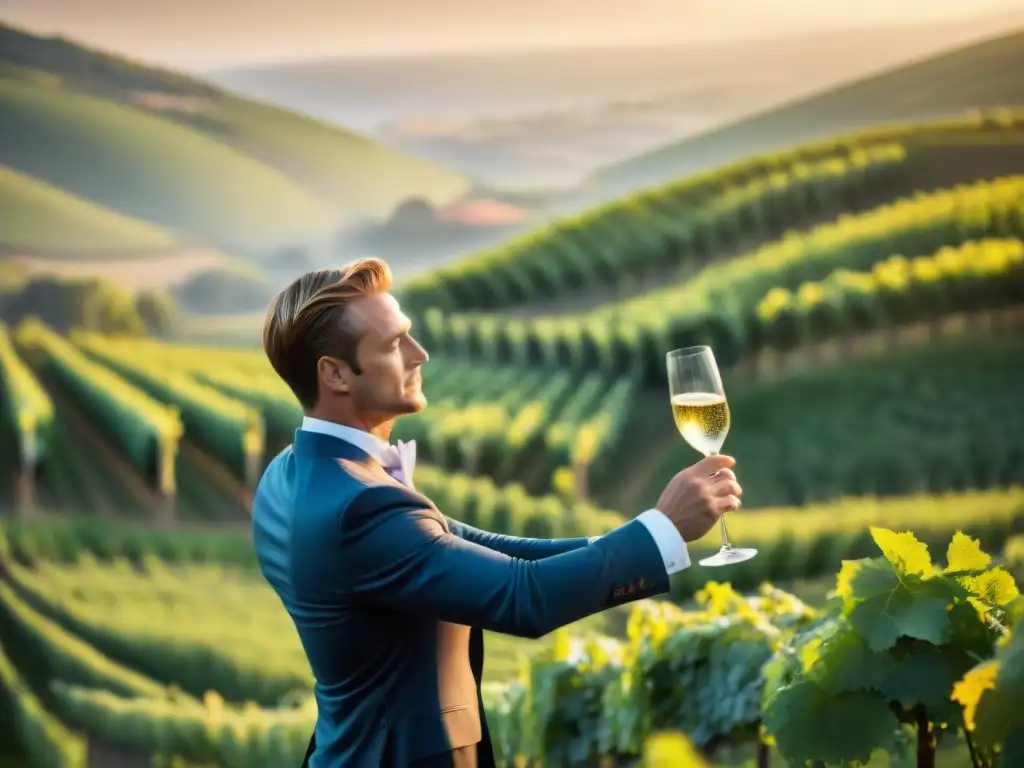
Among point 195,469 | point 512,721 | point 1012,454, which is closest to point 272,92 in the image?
point 195,469

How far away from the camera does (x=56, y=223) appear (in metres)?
8.09

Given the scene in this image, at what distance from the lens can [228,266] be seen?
8.21 meters

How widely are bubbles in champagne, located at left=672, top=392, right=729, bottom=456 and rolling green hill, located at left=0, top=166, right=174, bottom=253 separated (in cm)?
687

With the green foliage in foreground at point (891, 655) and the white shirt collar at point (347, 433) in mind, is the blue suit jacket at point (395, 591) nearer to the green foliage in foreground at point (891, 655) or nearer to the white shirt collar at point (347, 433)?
the white shirt collar at point (347, 433)

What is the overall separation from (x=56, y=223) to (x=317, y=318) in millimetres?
7076

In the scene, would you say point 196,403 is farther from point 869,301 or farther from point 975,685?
point 975,685

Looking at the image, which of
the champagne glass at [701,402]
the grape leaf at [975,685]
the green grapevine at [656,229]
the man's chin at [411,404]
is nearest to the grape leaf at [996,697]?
the grape leaf at [975,685]

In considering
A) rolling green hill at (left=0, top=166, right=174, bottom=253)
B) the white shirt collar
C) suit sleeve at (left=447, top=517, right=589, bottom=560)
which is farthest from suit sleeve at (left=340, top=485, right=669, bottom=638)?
rolling green hill at (left=0, top=166, right=174, bottom=253)

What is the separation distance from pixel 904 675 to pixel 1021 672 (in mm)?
301

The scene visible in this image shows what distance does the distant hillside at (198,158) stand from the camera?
8.20 meters

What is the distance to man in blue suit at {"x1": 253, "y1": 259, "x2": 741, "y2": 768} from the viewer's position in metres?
1.37

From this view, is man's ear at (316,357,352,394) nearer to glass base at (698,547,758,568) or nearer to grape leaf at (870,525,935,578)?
glass base at (698,547,758,568)

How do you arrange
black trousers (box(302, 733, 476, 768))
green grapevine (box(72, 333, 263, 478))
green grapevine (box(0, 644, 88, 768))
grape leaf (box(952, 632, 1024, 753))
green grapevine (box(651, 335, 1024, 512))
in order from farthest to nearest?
green grapevine (box(72, 333, 263, 478))
green grapevine (box(651, 335, 1024, 512))
green grapevine (box(0, 644, 88, 768))
black trousers (box(302, 733, 476, 768))
grape leaf (box(952, 632, 1024, 753))

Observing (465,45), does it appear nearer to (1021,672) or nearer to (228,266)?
(228,266)
